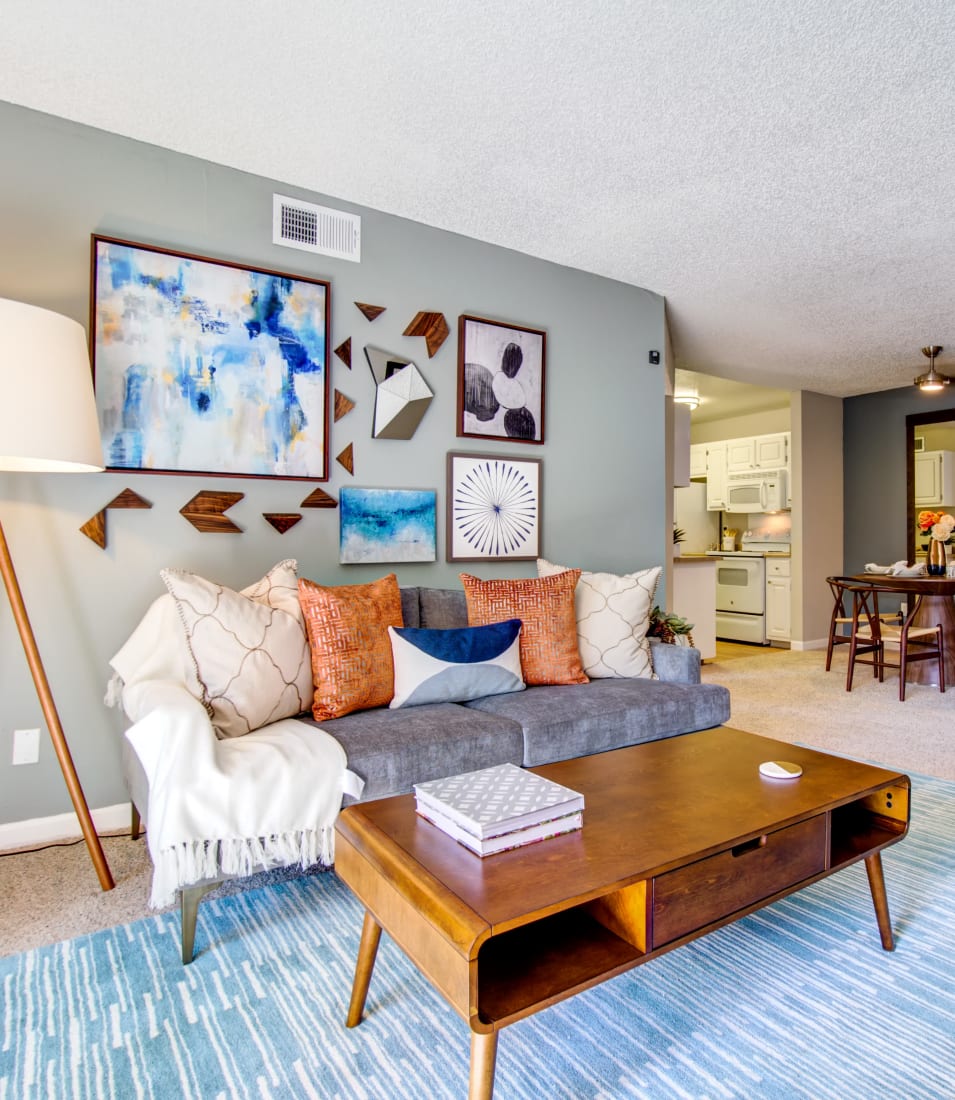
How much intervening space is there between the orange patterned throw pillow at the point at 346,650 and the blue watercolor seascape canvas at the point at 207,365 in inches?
30.9

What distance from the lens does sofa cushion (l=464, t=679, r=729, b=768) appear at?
94.0 inches

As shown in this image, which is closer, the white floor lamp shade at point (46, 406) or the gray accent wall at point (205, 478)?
the white floor lamp shade at point (46, 406)

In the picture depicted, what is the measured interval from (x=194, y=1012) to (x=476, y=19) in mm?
2684

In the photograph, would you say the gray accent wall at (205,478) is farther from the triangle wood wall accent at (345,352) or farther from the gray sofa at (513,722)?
the gray sofa at (513,722)

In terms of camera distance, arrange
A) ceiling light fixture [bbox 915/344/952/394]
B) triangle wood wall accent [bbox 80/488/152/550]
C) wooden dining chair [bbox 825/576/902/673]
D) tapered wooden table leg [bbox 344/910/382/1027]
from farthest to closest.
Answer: ceiling light fixture [bbox 915/344/952/394], wooden dining chair [bbox 825/576/902/673], triangle wood wall accent [bbox 80/488/152/550], tapered wooden table leg [bbox 344/910/382/1027]

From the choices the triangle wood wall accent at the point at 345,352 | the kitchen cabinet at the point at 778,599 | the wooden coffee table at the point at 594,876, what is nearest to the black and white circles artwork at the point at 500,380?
the triangle wood wall accent at the point at 345,352

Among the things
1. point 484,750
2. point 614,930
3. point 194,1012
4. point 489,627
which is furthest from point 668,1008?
point 489,627

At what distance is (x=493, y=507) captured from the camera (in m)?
3.58

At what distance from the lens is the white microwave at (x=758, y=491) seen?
23.6 ft

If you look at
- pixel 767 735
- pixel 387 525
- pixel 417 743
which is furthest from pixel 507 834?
pixel 767 735

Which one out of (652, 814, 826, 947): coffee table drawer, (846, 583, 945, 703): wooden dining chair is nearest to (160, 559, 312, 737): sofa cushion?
(652, 814, 826, 947): coffee table drawer

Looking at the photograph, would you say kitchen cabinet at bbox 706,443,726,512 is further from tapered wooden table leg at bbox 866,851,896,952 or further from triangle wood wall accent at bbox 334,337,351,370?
tapered wooden table leg at bbox 866,851,896,952

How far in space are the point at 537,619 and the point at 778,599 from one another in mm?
4971

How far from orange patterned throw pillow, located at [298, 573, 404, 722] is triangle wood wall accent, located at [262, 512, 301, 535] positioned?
0.58 m
